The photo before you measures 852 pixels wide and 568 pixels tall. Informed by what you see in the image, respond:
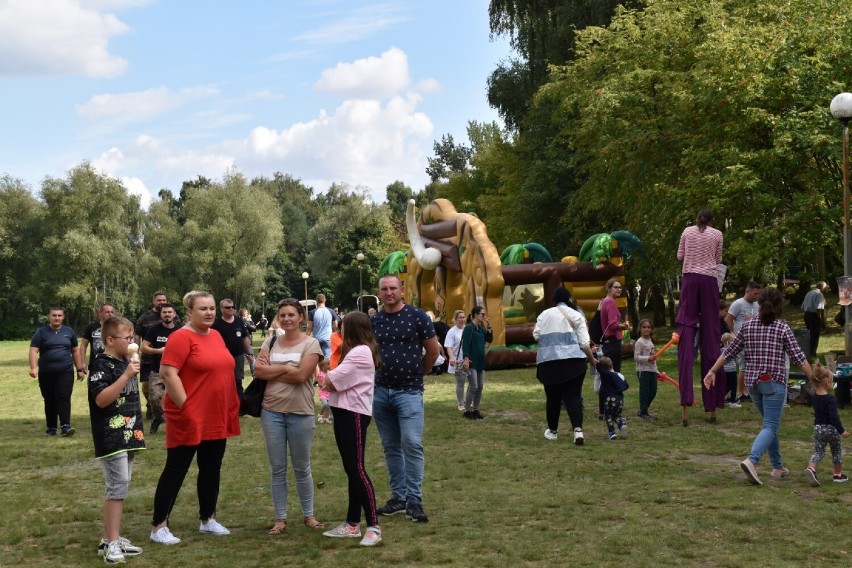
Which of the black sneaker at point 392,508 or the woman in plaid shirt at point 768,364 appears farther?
the woman in plaid shirt at point 768,364

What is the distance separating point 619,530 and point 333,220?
81.2 meters

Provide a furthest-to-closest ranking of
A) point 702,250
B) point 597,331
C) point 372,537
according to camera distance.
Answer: point 597,331
point 702,250
point 372,537

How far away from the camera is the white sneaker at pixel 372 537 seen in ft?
22.9

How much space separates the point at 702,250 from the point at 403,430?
22.2ft

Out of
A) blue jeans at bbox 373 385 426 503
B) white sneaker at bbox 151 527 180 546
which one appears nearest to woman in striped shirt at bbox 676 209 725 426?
blue jeans at bbox 373 385 426 503

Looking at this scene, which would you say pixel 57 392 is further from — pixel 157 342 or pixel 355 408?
pixel 355 408

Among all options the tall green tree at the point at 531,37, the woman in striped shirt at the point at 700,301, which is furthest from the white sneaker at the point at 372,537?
the tall green tree at the point at 531,37

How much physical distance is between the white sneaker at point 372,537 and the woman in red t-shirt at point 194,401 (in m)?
1.19

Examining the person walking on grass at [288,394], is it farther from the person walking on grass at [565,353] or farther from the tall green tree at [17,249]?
the tall green tree at [17,249]

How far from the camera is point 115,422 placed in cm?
692

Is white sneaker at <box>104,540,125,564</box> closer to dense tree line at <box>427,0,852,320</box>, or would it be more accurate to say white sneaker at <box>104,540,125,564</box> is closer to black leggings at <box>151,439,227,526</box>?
black leggings at <box>151,439,227,526</box>

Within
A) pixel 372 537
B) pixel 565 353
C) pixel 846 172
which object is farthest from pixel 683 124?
pixel 372 537

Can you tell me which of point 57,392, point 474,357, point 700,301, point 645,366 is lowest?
point 57,392

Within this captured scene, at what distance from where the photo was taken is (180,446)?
23.4ft
